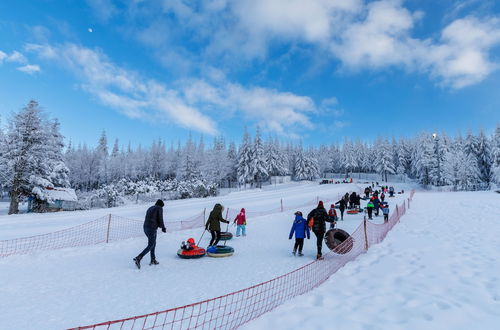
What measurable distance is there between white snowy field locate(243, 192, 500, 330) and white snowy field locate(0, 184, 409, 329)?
2.02 metres

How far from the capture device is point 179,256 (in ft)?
30.5

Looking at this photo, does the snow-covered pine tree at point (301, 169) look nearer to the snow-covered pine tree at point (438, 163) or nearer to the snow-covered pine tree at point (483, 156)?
the snow-covered pine tree at point (438, 163)

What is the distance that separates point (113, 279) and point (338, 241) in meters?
7.39

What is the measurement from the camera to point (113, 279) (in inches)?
276

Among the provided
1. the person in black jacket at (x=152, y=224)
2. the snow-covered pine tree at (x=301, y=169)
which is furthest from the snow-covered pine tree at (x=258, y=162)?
the person in black jacket at (x=152, y=224)

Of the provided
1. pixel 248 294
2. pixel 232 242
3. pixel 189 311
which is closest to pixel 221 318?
pixel 189 311

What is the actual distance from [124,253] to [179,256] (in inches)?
92.0

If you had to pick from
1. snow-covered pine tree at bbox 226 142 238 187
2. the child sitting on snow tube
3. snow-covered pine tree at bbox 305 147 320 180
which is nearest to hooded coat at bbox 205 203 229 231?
the child sitting on snow tube

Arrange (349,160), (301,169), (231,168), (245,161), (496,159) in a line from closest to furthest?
(496,159), (245,161), (231,168), (301,169), (349,160)

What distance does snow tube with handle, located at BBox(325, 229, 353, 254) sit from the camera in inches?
349

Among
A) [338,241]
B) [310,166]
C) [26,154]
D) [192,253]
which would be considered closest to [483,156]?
[310,166]

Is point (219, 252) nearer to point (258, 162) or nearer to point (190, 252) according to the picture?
point (190, 252)

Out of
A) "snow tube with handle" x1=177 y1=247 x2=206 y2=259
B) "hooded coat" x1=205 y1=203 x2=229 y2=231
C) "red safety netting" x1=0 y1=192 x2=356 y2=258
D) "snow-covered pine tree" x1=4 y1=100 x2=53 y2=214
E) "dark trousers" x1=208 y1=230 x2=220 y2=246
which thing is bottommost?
"red safety netting" x1=0 y1=192 x2=356 y2=258

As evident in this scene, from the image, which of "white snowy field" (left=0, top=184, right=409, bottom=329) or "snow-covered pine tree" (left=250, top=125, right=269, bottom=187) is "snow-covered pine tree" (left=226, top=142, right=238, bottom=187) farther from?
"white snowy field" (left=0, top=184, right=409, bottom=329)
